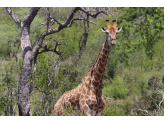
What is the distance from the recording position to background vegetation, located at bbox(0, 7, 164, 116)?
1002 centimetres

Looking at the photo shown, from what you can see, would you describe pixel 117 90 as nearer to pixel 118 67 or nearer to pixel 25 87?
pixel 118 67

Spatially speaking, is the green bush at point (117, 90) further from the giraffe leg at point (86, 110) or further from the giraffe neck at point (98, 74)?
the giraffe leg at point (86, 110)

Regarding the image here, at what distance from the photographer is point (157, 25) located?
42.2 ft

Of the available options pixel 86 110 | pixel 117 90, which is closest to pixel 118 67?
pixel 117 90

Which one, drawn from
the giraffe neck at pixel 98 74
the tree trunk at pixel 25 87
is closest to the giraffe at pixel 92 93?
the giraffe neck at pixel 98 74

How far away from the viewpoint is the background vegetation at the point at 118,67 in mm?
10023

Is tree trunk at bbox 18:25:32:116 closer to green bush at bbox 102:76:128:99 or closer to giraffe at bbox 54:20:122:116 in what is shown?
giraffe at bbox 54:20:122:116

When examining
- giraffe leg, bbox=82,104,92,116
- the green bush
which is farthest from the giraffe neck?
the green bush

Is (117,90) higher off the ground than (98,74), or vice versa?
(98,74)

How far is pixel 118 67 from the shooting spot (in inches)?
824

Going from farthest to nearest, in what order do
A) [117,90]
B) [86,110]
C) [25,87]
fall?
[117,90] → [25,87] → [86,110]

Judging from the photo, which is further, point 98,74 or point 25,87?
point 25,87

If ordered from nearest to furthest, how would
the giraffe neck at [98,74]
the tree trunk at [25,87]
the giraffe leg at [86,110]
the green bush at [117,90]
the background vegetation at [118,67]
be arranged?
the giraffe leg at [86,110]
the giraffe neck at [98,74]
the tree trunk at [25,87]
the background vegetation at [118,67]
the green bush at [117,90]
